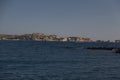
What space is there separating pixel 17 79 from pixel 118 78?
10.7m

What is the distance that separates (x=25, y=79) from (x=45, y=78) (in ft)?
7.42

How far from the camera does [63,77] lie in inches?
1387

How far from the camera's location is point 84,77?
115 ft

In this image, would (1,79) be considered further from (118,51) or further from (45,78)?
(118,51)

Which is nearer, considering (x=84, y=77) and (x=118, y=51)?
(x=84, y=77)

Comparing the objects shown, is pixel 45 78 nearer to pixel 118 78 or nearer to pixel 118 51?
pixel 118 78

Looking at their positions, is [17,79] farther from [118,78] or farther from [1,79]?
[118,78]

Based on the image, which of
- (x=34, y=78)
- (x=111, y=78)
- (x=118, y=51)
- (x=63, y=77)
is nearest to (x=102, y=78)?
(x=111, y=78)

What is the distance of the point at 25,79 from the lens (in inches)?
1318

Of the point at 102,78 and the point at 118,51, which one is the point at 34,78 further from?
the point at 118,51

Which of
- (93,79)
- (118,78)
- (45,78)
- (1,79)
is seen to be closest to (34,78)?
(45,78)

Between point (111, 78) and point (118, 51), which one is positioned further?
point (118, 51)

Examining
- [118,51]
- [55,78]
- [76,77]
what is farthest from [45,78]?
[118,51]

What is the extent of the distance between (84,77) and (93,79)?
187 cm
